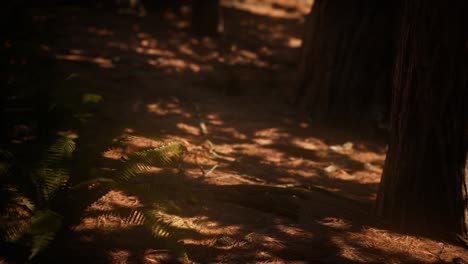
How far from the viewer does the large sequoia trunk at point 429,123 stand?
2889 millimetres

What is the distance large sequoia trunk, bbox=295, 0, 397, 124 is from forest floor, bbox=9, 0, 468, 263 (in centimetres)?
38

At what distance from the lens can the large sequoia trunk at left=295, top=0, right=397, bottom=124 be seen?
18.3 ft

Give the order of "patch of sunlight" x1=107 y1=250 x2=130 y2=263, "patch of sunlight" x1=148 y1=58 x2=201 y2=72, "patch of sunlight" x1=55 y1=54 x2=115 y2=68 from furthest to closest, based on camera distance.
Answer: "patch of sunlight" x1=148 y1=58 x2=201 y2=72 → "patch of sunlight" x1=55 y1=54 x2=115 y2=68 → "patch of sunlight" x1=107 y1=250 x2=130 y2=263

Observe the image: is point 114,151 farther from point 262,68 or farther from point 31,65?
point 262,68

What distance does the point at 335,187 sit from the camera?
4.33m

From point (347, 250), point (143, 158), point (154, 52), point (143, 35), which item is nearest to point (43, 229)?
point (143, 158)

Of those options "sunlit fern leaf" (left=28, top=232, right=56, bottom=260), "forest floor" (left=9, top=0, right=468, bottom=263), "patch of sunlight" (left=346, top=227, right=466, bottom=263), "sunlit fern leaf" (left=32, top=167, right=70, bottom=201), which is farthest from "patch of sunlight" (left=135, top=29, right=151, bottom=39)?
"patch of sunlight" (left=346, top=227, right=466, bottom=263)

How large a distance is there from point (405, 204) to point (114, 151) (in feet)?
9.32

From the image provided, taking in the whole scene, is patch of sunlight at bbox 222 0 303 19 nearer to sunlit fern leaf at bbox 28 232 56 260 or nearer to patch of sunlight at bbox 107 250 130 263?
patch of sunlight at bbox 107 250 130 263

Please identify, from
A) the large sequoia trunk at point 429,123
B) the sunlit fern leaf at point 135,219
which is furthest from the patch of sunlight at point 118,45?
the large sequoia trunk at point 429,123


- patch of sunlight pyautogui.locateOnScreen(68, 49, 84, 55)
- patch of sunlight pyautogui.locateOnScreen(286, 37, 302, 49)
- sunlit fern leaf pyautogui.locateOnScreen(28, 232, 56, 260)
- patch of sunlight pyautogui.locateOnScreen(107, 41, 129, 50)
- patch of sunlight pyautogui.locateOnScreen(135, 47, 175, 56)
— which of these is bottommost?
sunlit fern leaf pyautogui.locateOnScreen(28, 232, 56, 260)

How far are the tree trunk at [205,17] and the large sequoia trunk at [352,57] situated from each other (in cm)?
327

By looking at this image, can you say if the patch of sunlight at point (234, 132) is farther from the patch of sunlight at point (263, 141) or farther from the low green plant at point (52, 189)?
the low green plant at point (52, 189)

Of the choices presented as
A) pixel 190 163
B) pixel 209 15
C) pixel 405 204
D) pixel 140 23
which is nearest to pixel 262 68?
pixel 209 15
